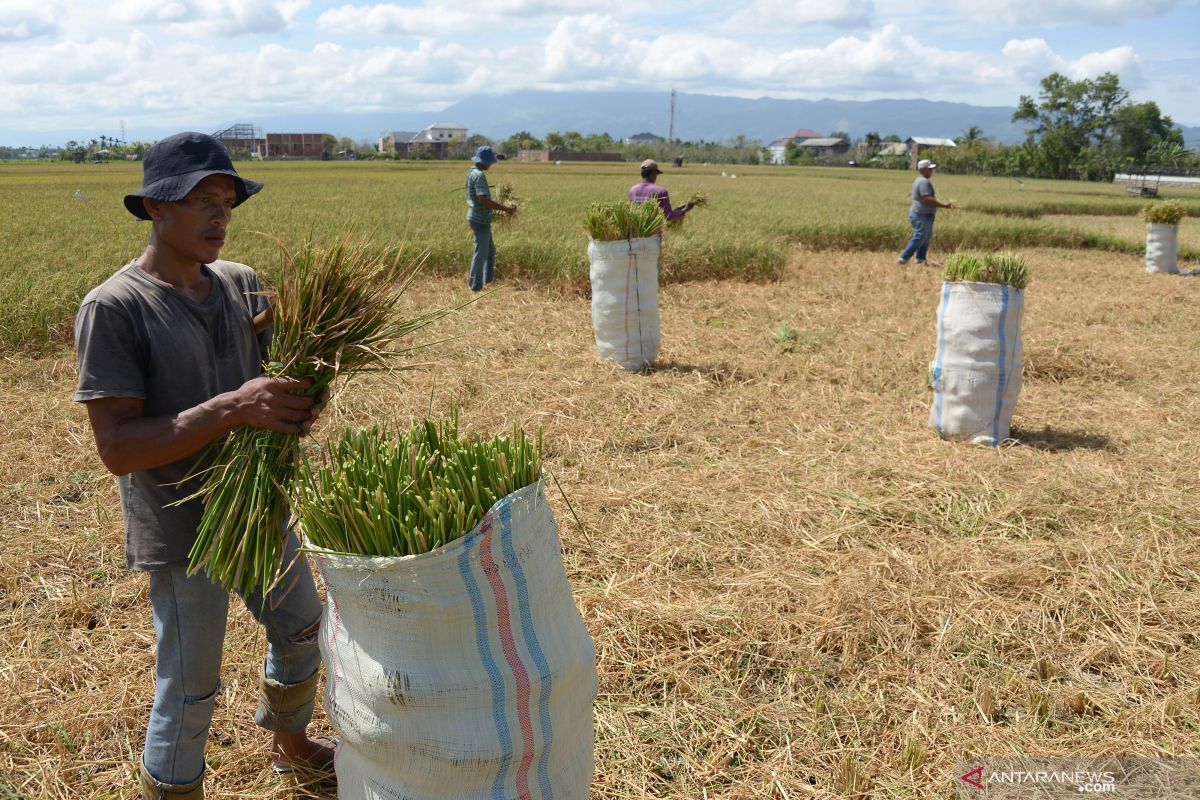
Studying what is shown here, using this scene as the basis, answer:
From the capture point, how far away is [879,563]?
3670mm

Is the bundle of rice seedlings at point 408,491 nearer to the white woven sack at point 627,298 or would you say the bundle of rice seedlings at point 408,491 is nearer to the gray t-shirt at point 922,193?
the white woven sack at point 627,298

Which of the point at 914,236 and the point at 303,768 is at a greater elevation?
the point at 914,236

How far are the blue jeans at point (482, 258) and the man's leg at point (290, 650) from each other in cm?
750

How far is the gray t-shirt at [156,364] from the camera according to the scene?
178cm

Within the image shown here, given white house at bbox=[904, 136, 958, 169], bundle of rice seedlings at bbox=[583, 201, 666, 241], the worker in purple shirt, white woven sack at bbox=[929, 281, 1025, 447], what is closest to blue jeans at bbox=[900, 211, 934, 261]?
the worker in purple shirt

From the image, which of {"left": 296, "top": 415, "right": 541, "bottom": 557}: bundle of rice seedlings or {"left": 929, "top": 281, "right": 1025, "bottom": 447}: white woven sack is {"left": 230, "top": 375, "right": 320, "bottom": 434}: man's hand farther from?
{"left": 929, "top": 281, "right": 1025, "bottom": 447}: white woven sack

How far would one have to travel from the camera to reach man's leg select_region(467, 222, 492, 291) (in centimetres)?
948

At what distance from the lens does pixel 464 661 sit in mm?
1655

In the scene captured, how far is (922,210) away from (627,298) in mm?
7571

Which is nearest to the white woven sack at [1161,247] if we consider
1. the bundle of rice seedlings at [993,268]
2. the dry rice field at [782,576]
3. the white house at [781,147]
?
the dry rice field at [782,576]

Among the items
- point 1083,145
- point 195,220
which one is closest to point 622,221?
point 195,220

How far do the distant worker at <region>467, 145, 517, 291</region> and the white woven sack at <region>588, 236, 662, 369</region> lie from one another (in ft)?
8.73

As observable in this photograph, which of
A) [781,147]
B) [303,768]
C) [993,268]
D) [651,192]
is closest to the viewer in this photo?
[303,768]

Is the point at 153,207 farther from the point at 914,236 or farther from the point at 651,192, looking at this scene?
the point at 914,236
